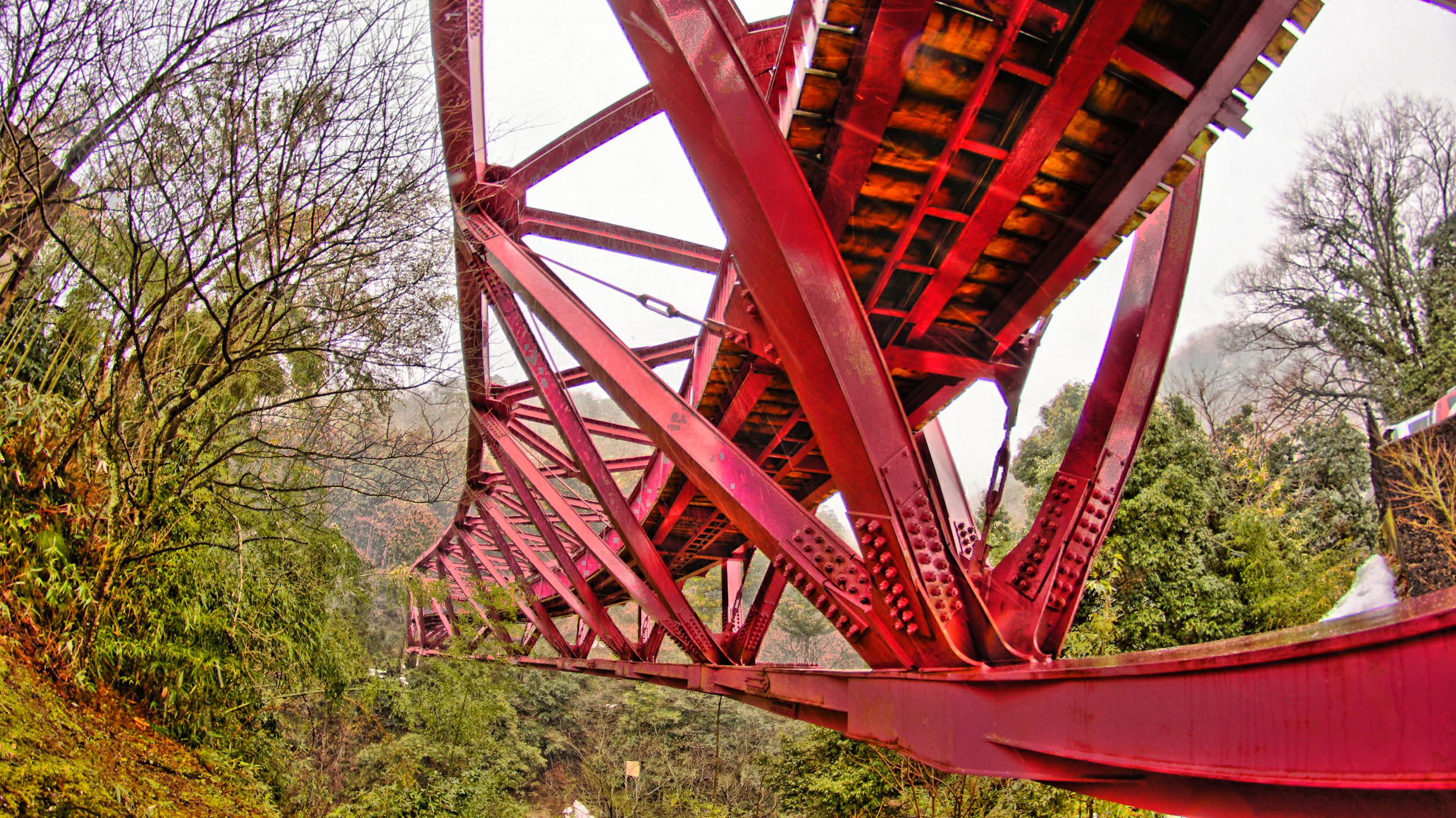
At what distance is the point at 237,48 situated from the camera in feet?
13.7

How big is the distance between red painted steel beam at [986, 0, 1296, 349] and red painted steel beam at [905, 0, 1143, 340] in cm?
42

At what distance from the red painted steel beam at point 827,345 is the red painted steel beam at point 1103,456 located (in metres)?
0.59

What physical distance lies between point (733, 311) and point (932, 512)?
6.19 feet

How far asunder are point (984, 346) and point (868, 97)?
2057 millimetres

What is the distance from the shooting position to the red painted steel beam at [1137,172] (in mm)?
2459

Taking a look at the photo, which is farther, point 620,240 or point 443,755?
point 443,755

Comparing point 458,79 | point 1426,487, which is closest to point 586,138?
point 458,79

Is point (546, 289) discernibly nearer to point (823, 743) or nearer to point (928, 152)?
point (928, 152)

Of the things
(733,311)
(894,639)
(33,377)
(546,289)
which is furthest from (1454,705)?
(33,377)

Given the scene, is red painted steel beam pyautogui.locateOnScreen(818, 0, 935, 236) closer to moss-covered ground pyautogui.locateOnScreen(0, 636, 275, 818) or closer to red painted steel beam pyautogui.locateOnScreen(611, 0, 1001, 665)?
red painted steel beam pyautogui.locateOnScreen(611, 0, 1001, 665)

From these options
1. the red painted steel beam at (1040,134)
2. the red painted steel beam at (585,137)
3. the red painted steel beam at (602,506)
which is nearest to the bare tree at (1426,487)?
the red painted steel beam at (1040,134)

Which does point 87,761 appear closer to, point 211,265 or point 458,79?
point 211,265

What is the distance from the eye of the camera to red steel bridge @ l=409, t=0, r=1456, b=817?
4.94 feet

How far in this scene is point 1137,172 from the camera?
2.96 meters
